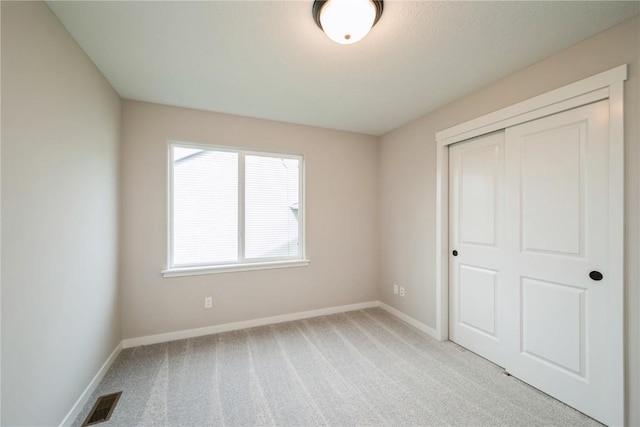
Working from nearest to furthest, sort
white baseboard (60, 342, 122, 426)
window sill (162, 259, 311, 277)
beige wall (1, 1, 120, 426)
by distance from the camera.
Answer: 1. beige wall (1, 1, 120, 426)
2. white baseboard (60, 342, 122, 426)
3. window sill (162, 259, 311, 277)

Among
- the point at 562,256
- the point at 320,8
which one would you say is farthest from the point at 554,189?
the point at 320,8

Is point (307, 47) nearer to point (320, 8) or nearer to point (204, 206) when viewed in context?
point (320, 8)

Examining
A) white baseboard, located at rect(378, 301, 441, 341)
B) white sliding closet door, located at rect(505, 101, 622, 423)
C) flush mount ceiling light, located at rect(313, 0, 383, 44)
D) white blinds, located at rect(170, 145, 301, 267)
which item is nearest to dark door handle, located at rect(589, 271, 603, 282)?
white sliding closet door, located at rect(505, 101, 622, 423)

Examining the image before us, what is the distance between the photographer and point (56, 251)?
5.00 feet

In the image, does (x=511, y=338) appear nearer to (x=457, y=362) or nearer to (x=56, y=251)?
(x=457, y=362)

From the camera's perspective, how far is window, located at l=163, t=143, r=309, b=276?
2814mm

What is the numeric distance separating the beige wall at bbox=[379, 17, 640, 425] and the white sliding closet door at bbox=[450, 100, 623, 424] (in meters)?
0.10

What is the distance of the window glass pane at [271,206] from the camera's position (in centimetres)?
312

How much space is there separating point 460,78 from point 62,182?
303 cm

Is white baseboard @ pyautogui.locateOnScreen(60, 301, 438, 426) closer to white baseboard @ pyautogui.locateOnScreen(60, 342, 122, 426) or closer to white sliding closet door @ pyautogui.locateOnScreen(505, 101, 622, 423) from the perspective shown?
white baseboard @ pyautogui.locateOnScreen(60, 342, 122, 426)

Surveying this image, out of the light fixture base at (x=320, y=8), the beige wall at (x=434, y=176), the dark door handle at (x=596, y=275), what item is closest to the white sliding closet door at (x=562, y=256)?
the dark door handle at (x=596, y=275)

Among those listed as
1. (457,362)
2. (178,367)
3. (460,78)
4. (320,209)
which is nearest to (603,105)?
(460,78)

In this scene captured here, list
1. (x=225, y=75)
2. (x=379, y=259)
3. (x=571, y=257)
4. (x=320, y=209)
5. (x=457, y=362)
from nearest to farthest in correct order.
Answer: (x=571, y=257), (x=225, y=75), (x=457, y=362), (x=320, y=209), (x=379, y=259)

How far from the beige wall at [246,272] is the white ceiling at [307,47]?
380mm
